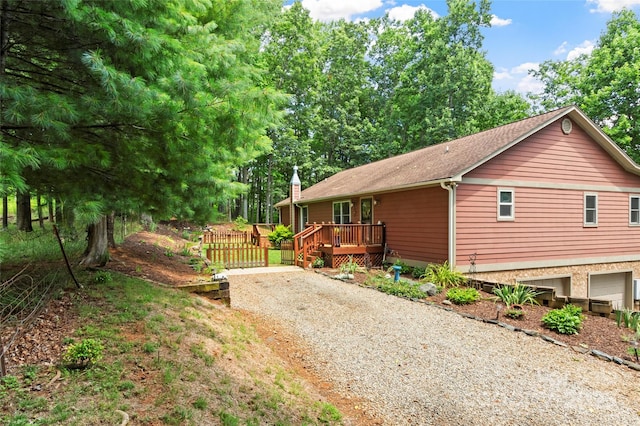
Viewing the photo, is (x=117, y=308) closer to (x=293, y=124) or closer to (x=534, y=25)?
(x=534, y=25)

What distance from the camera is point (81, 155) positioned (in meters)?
3.52

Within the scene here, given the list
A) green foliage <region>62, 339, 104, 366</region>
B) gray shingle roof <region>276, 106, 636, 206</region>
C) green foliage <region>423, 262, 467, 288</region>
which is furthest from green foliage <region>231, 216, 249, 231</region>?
green foliage <region>62, 339, 104, 366</region>

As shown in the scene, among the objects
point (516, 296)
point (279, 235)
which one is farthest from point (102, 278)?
point (279, 235)

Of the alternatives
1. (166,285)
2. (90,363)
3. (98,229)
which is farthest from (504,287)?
(98,229)

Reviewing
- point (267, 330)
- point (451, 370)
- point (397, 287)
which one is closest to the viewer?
point (451, 370)

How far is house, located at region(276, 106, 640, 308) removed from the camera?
10.7 m

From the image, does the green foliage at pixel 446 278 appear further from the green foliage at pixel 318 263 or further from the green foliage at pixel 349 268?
the green foliage at pixel 318 263

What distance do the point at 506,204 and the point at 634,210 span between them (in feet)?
23.2

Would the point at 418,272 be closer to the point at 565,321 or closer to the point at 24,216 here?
the point at 565,321

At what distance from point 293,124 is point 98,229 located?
2899 cm

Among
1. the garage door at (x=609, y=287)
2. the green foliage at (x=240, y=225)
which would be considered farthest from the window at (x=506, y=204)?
the green foliage at (x=240, y=225)

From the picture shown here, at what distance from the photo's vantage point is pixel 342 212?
16.6 m

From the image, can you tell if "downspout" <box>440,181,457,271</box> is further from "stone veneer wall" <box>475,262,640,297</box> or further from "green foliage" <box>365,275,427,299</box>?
"green foliage" <box>365,275,427,299</box>

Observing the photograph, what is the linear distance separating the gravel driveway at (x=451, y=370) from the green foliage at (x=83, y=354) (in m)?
2.67
